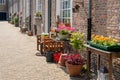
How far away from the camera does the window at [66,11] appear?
12.0m

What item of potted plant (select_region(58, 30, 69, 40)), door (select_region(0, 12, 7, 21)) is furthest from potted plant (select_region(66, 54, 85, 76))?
door (select_region(0, 12, 7, 21))

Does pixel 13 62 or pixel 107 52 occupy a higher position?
pixel 107 52

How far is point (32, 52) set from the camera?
1369cm

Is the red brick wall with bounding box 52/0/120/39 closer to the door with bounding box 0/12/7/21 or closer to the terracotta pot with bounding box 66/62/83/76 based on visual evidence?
the terracotta pot with bounding box 66/62/83/76

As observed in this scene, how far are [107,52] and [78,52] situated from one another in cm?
381

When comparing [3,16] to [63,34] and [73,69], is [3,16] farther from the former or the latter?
[73,69]

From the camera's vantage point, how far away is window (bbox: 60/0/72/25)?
39.5 feet

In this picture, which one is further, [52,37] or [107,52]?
[52,37]

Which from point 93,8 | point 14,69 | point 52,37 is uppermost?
point 93,8

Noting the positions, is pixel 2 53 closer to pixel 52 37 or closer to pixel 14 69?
pixel 52 37

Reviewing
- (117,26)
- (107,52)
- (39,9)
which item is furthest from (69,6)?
(39,9)

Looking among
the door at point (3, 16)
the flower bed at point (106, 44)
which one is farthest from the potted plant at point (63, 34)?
the door at point (3, 16)

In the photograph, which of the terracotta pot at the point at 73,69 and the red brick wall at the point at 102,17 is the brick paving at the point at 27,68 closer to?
the terracotta pot at the point at 73,69

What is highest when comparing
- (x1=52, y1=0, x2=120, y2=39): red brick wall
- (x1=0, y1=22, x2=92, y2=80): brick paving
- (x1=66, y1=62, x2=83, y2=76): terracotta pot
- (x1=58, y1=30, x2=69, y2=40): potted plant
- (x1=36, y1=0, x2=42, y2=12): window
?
(x1=36, y1=0, x2=42, y2=12): window
